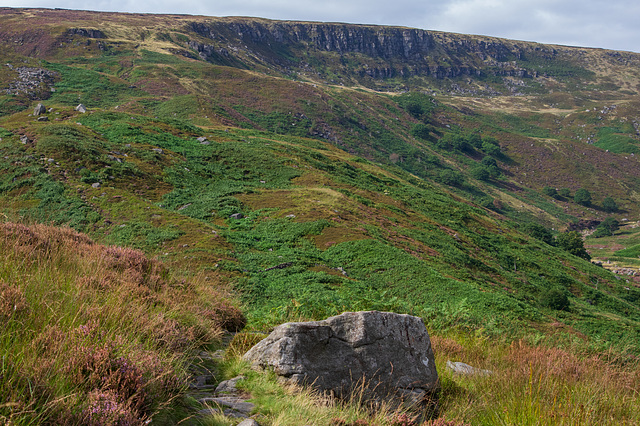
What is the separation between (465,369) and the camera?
7.05 meters

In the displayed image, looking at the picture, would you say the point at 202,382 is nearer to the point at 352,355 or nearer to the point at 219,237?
the point at 352,355

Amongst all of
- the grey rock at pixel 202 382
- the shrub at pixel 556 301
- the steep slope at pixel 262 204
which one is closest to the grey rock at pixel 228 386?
the grey rock at pixel 202 382

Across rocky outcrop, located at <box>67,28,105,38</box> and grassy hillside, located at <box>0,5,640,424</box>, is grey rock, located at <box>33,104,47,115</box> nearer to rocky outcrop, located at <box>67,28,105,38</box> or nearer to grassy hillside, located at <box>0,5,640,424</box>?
grassy hillside, located at <box>0,5,640,424</box>

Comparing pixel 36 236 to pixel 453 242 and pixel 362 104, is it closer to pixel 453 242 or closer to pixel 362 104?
pixel 453 242

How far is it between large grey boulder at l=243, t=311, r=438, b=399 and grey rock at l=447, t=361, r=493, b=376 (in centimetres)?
95

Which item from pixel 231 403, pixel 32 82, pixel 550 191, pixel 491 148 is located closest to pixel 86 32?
pixel 32 82

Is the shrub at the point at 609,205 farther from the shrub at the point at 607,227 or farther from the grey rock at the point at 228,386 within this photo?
the grey rock at the point at 228,386

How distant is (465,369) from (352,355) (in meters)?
2.80

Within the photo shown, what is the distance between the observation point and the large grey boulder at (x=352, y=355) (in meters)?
5.23

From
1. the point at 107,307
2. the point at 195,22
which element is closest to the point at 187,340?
the point at 107,307

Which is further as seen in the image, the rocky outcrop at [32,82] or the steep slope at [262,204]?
the rocky outcrop at [32,82]

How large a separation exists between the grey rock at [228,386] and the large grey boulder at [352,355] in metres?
0.34

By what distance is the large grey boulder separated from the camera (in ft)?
17.2

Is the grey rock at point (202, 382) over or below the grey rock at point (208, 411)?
below
